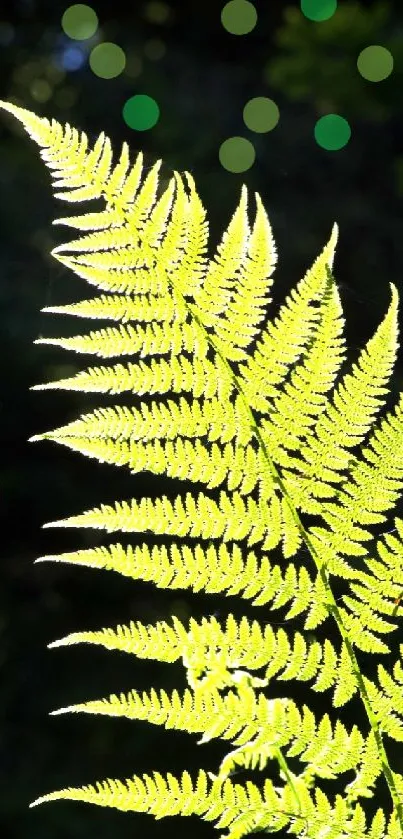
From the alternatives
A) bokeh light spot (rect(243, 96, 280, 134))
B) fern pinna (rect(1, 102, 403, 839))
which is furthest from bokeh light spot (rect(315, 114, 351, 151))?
fern pinna (rect(1, 102, 403, 839))

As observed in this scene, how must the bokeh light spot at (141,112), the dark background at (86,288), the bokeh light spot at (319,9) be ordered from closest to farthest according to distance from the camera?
1. the dark background at (86,288)
2. the bokeh light spot at (319,9)
3. the bokeh light spot at (141,112)

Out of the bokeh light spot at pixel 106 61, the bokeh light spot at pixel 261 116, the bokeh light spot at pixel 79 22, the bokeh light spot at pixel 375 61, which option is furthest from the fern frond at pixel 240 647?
the bokeh light spot at pixel 79 22

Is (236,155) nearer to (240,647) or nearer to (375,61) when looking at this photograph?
(375,61)

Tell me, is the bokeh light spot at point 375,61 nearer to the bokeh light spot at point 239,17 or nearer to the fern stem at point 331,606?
the bokeh light spot at point 239,17

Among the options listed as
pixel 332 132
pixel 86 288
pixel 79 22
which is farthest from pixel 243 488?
pixel 79 22

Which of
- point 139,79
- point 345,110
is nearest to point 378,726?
point 345,110
